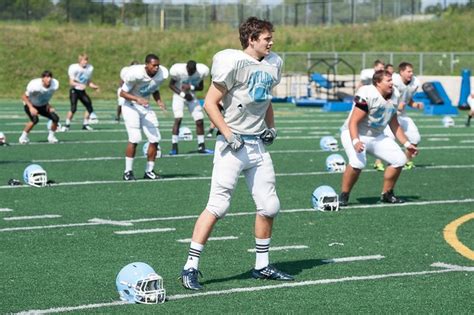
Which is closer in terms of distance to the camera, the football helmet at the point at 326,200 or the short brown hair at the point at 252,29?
the short brown hair at the point at 252,29

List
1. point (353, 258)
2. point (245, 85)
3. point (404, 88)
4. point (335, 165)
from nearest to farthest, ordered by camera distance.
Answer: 1. point (245, 85)
2. point (353, 258)
3. point (404, 88)
4. point (335, 165)

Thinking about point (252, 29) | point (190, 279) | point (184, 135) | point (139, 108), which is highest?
point (252, 29)

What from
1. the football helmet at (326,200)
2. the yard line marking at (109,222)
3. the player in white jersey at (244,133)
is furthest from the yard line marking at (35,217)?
the player in white jersey at (244,133)

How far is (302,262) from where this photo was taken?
8852 millimetres

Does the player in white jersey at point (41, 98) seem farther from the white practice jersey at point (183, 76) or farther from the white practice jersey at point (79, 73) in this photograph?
the white practice jersey at point (79, 73)

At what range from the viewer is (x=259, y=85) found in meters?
7.95

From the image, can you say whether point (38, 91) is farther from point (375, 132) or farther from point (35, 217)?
point (375, 132)

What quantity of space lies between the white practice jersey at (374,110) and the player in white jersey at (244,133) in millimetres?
4032

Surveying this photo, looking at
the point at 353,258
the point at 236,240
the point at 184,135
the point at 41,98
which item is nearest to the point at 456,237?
the point at 353,258

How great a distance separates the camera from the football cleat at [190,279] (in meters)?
7.67

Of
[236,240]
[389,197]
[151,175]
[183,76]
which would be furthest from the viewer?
[183,76]

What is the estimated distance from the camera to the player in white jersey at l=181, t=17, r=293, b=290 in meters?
7.82

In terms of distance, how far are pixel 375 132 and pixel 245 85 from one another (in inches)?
189

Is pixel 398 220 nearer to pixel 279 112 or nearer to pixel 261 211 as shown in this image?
pixel 261 211
